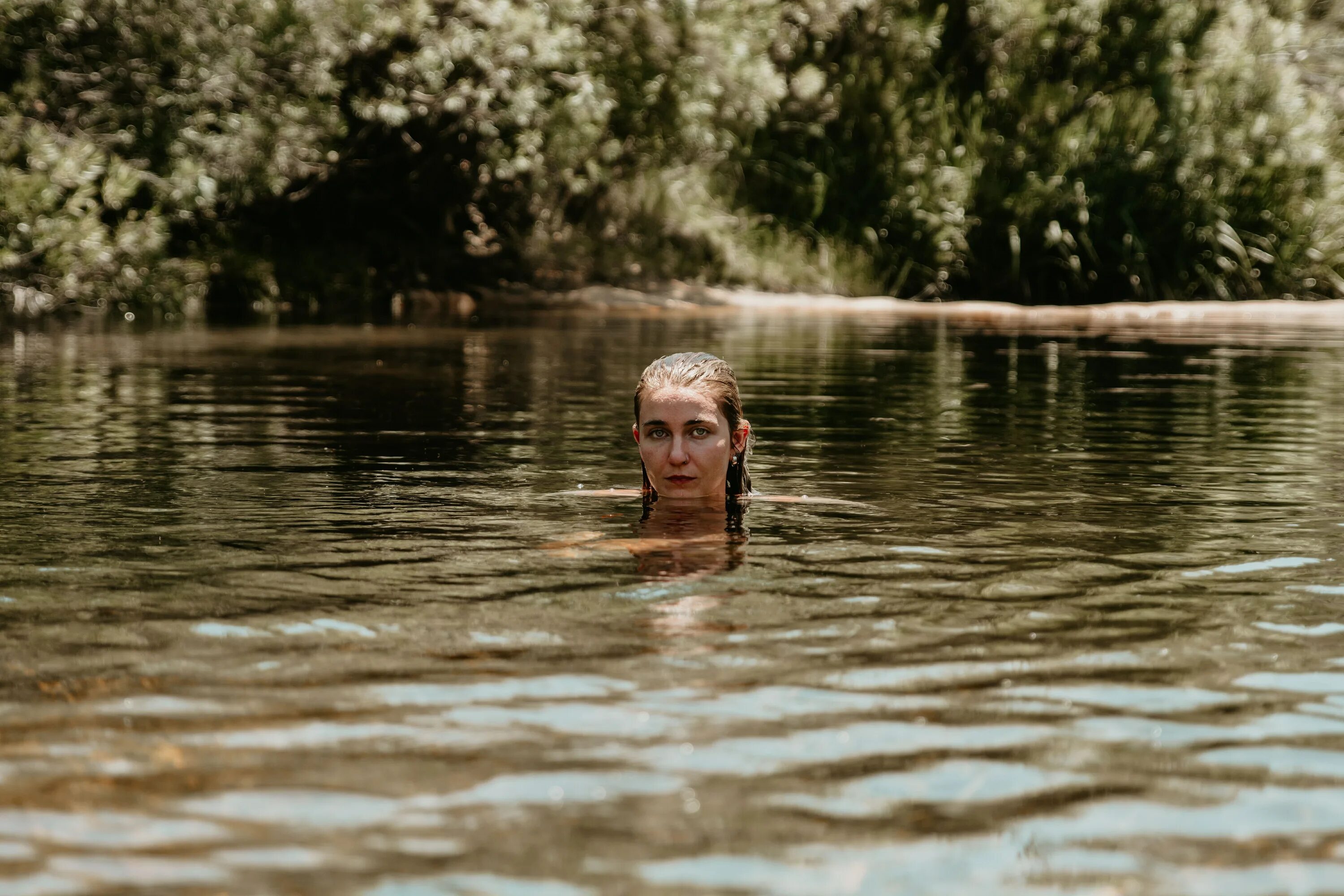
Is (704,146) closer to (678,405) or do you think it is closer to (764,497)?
(764,497)

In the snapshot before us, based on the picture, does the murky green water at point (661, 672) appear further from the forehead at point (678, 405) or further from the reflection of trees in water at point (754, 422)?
the forehead at point (678, 405)

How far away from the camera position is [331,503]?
7980mm

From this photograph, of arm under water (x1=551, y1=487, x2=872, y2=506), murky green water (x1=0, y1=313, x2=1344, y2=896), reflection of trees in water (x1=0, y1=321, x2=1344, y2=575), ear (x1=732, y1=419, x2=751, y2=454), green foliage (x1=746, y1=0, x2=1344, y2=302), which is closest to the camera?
murky green water (x1=0, y1=313, x2=1344, y2=896)

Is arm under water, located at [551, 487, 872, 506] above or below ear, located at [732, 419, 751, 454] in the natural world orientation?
below

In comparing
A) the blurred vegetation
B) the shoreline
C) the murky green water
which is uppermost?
the blurred vegetation

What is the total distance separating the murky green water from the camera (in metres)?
3.33

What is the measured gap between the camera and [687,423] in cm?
728

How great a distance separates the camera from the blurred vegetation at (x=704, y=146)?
2453 cm

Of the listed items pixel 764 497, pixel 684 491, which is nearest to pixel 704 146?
pixel 764 497

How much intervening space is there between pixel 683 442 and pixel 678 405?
230mm

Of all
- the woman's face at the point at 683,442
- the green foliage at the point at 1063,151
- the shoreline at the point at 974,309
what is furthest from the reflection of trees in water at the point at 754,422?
the green foliage at the point at 1063,151

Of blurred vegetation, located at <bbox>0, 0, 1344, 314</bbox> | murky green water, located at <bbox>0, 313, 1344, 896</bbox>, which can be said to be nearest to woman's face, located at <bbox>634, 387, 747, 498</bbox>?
murky green water, located at <bbox>0, 313, 1344, 896</bbox>

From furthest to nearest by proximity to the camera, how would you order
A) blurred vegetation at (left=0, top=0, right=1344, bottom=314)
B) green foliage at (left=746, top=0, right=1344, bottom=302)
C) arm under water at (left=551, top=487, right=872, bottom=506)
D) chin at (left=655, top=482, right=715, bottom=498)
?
green foliage at (left=746, top=0, right=1344, bottom=302) < blurred vegetation at (left=0, top=0, right=1344, bottom=314) < arm under water at (left=551, top=487, right=872, bottom=506) < chin at (left=655, top=482, right=715, bottom=498)

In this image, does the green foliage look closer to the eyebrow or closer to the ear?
the ear
